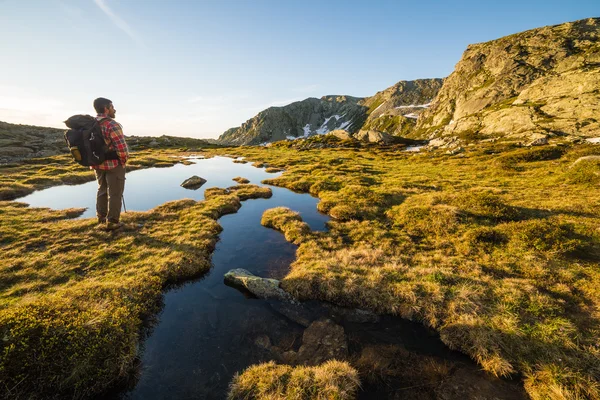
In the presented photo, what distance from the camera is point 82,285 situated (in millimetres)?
9438

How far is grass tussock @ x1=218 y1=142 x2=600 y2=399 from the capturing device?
6867mm

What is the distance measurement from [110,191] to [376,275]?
16.1 metres

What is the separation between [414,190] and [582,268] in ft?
46.2

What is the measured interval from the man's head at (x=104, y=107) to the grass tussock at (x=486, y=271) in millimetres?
13404

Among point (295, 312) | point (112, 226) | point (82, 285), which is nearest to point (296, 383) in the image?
point (295, 312)

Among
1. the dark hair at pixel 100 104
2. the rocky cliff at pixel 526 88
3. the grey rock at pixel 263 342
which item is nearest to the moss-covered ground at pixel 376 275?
the grey rock at pixel 263 342

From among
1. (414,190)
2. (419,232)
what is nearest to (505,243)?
(419,232)

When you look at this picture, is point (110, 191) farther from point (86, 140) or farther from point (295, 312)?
point (295, 312)

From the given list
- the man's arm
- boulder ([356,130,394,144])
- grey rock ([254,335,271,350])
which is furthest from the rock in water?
boulder ([356,130,394,144])

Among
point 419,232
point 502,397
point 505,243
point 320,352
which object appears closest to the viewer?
point 502,397

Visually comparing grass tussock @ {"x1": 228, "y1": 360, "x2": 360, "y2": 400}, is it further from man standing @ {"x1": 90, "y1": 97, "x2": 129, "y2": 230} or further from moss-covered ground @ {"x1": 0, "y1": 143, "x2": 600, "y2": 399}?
man standing @ {"x1": 90, "y1": 97, "x2": 129, "y2": 230}

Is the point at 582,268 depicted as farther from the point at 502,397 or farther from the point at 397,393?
the point at 397,393

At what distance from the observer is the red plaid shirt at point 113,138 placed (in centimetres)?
1237

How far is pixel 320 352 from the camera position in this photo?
287 inches
